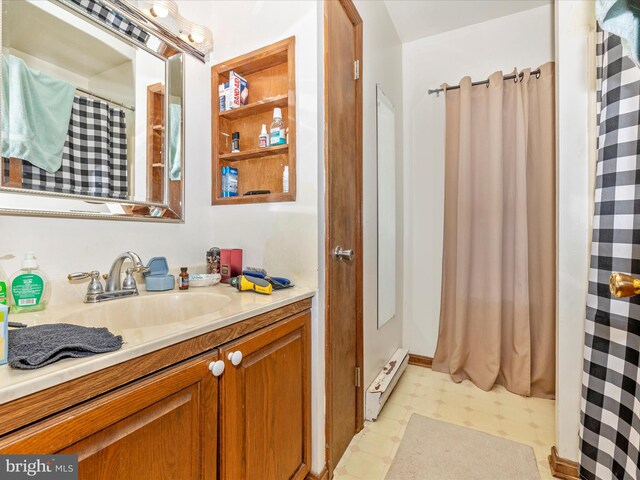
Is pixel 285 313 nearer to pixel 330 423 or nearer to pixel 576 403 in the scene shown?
pixel 330 423

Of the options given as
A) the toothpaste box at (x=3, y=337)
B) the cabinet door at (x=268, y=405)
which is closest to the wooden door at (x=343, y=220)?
the cabinet door at (x=268, y=405)

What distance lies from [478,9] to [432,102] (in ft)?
1.96

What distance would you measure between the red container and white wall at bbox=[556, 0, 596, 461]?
1358 mm

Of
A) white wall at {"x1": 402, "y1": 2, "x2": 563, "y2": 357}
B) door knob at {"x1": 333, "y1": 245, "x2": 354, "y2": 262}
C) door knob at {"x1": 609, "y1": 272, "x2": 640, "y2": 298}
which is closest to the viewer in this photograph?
door knob at {"x1": 609, "y1": 272, "x2": 640, "y2": 298}

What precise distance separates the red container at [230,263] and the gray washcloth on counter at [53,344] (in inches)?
27.0

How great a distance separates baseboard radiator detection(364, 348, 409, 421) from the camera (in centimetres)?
161

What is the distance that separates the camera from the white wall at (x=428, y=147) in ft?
7.06

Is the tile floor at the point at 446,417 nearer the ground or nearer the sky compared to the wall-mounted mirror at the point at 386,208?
nearer the ground

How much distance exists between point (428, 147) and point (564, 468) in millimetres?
1964

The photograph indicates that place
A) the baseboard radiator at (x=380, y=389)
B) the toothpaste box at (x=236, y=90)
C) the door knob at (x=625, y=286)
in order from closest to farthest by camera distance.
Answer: the door knob at (x=625, y=286)
the toothpaste box at (x=236, y=90)
the baseboard radiator at (x=380, y=389)

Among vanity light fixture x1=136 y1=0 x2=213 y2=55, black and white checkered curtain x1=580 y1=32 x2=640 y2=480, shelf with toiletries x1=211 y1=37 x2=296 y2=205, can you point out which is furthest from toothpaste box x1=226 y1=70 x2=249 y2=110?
black and white checkered curtain x1=580 y1=32 x2=640 y2=480

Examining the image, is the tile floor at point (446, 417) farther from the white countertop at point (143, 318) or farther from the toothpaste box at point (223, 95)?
the toothpaste box at point (223, 95)

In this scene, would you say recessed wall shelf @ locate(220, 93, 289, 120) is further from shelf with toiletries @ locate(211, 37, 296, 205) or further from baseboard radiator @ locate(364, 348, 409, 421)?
baseboard radiator @ locate(364, 348, 409, 421)

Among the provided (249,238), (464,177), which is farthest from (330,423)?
(464,177)
